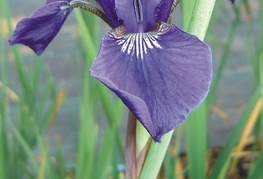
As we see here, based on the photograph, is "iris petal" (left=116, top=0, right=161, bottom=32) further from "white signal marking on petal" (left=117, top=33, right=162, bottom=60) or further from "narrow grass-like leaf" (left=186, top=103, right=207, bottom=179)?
"narrow grass-like leaf" (left=186, top=103, right=207, bottom=179)

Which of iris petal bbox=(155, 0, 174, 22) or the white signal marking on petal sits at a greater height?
iris petal bbox=(155, 0, 174, 22)

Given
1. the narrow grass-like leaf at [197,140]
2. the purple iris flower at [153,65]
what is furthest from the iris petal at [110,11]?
the narrow grass-like leaf at [197,140]

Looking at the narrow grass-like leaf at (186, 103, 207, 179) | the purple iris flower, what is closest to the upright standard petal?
the purple iris flower

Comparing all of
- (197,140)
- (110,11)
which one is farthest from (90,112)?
(110,11)

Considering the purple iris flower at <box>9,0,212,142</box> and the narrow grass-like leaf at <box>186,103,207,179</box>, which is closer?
the purple iris flower at <box>9,0,212,142</box>

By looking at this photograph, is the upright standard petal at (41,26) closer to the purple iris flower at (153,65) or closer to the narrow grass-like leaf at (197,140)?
the purple iris flower at (153,65)

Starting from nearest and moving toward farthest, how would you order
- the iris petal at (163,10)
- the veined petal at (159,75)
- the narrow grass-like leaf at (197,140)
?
the veined petal at (159,75)
the iris petal at (163,10)
the narrow grass-like leaf at (197,140)

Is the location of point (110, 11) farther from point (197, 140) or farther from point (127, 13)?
point (197, 140)
